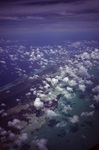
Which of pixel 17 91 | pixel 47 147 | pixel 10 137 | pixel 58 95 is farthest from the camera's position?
pixel 17 91

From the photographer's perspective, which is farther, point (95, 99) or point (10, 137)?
point (95, 99)

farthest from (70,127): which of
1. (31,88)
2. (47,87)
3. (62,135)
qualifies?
(31,88)

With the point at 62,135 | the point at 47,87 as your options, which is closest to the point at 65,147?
the point at 62,135

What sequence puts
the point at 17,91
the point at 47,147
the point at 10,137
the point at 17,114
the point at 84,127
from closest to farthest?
the point at 47,147 → the point at 10,137 → the point at 84,127 → the point at 17,114 → the point at 17,91

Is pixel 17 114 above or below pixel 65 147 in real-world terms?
above

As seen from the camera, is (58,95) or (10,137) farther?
(58,95)

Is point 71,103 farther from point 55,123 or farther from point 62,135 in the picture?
point 62,135

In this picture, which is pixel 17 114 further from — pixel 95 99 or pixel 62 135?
pixel 95 99

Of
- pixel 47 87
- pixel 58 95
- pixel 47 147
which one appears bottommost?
pixel 47 147

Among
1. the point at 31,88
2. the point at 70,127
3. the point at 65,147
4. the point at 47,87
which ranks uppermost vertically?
the point at 31,88
